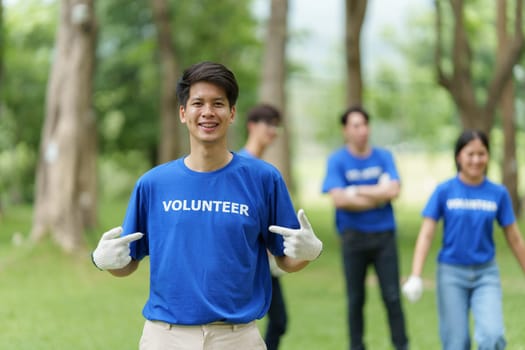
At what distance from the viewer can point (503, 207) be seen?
648 centimetres

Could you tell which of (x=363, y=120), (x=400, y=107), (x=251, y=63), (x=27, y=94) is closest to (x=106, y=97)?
(x=27, y=94)

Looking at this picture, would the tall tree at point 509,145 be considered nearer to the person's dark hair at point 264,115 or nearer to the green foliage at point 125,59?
the green foliage at point 125,59

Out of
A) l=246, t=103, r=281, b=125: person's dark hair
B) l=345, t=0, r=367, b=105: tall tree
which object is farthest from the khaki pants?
l=345, t=0, r=367, b=105: tall tree

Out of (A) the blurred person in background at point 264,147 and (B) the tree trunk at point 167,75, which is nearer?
(A) the blurred person in background at point 264,147

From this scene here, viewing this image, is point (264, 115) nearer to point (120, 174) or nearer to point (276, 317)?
point (276, 317)

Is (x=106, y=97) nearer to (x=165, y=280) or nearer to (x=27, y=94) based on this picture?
(x=27, y=94)

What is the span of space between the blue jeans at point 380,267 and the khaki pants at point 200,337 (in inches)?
151

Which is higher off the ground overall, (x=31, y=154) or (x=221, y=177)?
(x=31, y=154)

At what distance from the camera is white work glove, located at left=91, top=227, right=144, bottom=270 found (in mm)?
4031

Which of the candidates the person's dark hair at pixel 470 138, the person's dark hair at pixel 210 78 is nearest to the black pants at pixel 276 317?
the person's dark hair at pixel 470 138

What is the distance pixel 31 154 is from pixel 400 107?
2115 cm

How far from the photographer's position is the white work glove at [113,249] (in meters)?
4.03

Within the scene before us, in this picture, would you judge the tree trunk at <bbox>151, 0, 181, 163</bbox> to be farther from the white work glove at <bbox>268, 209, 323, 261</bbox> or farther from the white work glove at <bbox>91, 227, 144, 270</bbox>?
the white work glove at <bbox>268, 209, 323, 261</bbox>

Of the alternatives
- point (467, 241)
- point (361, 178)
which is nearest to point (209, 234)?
point (467, 241)
